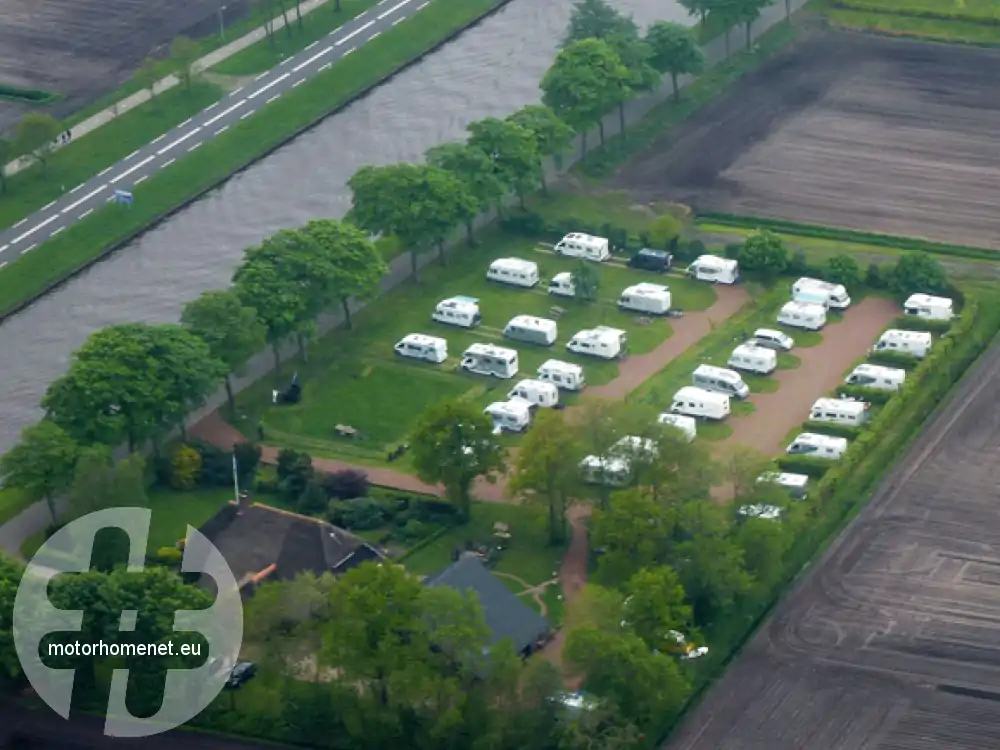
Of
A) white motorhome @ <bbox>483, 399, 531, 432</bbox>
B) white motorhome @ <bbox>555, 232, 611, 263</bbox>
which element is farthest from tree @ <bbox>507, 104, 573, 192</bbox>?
white motorhome @ <bbox>483, 399, 531, 432</bbox>

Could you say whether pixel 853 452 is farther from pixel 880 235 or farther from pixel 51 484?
pixel 51 484

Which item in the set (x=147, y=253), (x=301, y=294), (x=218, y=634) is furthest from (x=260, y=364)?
(x=218, y=634)

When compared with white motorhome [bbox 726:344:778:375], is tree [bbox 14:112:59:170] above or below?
above

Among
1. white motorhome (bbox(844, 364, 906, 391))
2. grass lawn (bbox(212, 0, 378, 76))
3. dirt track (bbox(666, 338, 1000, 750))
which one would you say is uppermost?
grass lawn (bbox(212, 0, 378, 76))

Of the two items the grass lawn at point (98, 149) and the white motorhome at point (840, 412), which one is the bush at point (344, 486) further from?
the grass lawn at point (98, 149)

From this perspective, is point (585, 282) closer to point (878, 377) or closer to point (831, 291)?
point (831, 291)

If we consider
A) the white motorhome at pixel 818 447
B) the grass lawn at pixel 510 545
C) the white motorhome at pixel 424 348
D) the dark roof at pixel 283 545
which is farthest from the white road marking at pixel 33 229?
the white motorhome at pixel 818 447

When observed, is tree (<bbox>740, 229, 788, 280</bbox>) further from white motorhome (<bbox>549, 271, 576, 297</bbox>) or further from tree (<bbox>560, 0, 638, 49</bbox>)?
tree (<bbox>560, 0, 638, 49</bbox>)
